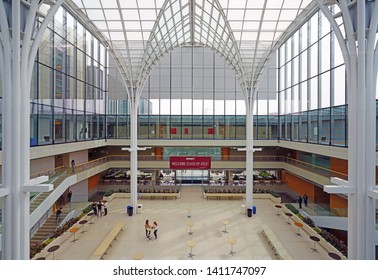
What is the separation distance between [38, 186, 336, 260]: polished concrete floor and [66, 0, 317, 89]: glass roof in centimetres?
1148

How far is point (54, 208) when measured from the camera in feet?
75.6

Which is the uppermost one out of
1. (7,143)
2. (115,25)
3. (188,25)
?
(188,25)

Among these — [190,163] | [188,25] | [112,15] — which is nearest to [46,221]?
[190,163]

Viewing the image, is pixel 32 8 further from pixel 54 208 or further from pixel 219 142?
pixel 219 142

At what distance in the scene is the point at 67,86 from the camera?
24562mm

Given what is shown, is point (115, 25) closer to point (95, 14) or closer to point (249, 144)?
point (95, 14)

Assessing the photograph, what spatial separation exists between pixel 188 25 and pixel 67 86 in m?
14.0

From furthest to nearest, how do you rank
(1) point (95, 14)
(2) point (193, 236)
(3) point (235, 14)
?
(3) point (235, 14) → (1) point (95, 14) → (2) point (193, 236)

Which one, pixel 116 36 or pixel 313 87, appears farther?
pixel 313 87

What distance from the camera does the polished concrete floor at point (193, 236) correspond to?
46.2ft

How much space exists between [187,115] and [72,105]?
1477 centimetres

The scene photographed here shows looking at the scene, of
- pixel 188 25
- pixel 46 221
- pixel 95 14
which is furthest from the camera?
pixel 188 25
